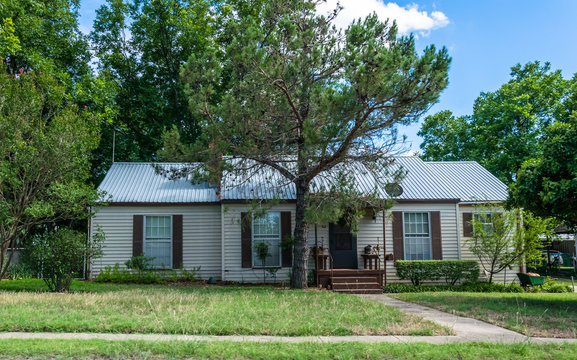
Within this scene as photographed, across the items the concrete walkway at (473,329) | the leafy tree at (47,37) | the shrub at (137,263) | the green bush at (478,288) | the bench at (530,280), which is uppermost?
the leafy tree at (47,37)

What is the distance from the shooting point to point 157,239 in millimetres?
15594

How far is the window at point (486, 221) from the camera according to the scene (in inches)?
618

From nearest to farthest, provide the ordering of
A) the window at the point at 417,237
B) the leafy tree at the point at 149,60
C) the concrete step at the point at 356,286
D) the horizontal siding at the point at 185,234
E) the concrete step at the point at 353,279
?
the concrete step at the point at 356,286
the concrete step at the point at 353,279
the horizontal siding at the point at 185,234
the window at the point at 417,237
the leafy tree at the point at 149,60

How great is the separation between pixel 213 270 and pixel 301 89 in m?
7.15

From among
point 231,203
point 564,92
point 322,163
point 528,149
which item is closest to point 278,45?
point 322,163

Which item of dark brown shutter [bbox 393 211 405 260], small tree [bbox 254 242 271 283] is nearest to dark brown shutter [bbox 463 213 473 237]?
dark brown shutter [bbox 393 211 405 260]

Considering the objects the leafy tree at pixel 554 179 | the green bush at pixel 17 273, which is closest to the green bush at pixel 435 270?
the leafy tree at pixel 554 179

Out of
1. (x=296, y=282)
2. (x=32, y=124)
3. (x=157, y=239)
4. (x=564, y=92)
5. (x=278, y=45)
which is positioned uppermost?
(x=564, y=92)

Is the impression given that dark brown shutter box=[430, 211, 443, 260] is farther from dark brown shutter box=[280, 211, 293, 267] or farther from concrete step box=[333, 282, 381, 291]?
dark brown shutter box=[280, 211, 293, 267]

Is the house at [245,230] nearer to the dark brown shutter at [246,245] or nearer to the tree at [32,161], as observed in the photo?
the dark brown shutter at [246,245]

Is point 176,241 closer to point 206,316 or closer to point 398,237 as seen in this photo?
point 398,237

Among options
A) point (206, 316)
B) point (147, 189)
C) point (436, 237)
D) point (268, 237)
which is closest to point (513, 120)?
point (436, 237)

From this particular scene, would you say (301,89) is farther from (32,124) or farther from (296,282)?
(32,124)

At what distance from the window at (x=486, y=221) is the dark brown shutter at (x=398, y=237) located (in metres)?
2.60
